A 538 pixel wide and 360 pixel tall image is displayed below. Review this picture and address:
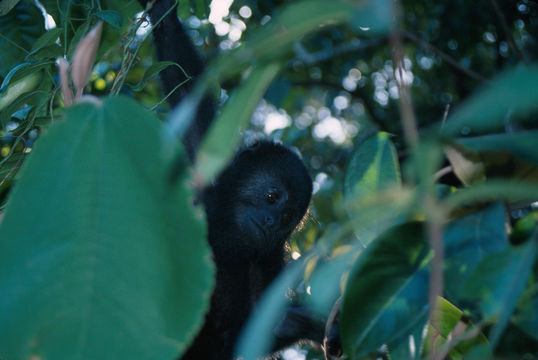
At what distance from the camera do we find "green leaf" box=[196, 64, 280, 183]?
759mm

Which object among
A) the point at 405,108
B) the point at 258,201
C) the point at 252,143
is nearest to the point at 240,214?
the point at 258,201

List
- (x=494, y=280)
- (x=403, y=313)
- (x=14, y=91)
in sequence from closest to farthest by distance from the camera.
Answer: (x=494, y=280)
(x=403, y=313)
(x=14, y=91)

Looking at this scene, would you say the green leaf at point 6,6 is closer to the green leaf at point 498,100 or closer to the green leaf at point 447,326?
the green leaf at point 447,326

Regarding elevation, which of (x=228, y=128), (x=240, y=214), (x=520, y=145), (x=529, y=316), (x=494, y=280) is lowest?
(x=240, y=214)

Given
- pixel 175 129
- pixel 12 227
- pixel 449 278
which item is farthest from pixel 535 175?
pixel 12 227

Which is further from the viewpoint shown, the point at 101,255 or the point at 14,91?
the point at 14,91

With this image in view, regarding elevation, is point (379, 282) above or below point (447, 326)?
above

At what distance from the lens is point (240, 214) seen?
3564 millimetres

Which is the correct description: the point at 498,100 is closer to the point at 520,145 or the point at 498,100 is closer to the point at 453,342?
the point at 520,145

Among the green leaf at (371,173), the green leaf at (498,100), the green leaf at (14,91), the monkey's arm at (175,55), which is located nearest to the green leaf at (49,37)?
the green leaf at (14,91)

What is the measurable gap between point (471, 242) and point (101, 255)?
69 cm

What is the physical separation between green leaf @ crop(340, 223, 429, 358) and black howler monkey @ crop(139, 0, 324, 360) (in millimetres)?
1751

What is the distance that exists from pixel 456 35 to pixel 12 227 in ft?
16.4

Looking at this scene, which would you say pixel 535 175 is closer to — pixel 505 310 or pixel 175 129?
pixel 505 310
